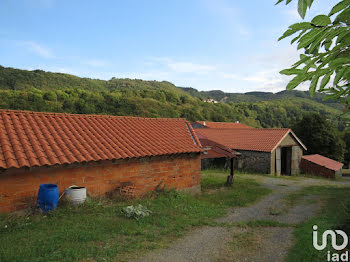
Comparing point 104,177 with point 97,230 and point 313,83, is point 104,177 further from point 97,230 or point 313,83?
point 313,83

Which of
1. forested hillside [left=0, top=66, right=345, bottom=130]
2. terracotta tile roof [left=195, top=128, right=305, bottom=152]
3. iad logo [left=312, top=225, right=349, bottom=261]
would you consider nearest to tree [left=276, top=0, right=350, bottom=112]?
iad logo [left=312, top=225, right=349, bottom=261]

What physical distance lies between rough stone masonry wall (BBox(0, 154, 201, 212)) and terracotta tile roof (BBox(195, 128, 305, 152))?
12.0m

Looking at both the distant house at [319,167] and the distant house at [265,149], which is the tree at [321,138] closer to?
the distant house at [319,167]

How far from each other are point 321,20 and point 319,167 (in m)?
27.4

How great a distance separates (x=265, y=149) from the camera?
21.2 meters

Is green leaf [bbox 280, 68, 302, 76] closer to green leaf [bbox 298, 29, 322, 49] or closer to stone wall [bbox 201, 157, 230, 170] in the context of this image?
green leaf [bbox 298, 29, 322, 49]

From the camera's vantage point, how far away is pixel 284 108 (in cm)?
9631

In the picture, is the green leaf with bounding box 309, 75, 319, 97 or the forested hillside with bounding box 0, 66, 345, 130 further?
the forested hillside with bounding box 0, 66, 345, 130

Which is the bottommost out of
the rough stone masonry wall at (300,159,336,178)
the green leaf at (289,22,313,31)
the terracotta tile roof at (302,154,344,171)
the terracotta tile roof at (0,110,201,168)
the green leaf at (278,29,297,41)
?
the rough stone masonry wall at (300,159,336,178)

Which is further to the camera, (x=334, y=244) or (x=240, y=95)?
(x=240, y=95)

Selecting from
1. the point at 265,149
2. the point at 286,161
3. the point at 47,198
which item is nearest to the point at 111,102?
the point at 286,161

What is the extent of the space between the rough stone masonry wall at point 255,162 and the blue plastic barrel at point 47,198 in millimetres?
17572

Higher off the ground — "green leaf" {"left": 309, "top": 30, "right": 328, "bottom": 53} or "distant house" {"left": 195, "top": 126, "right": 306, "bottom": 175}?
"green leaf" {"left": 309, "top": 30, "right": 328, "bottom": 53}

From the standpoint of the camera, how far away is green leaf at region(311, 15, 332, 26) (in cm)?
139
